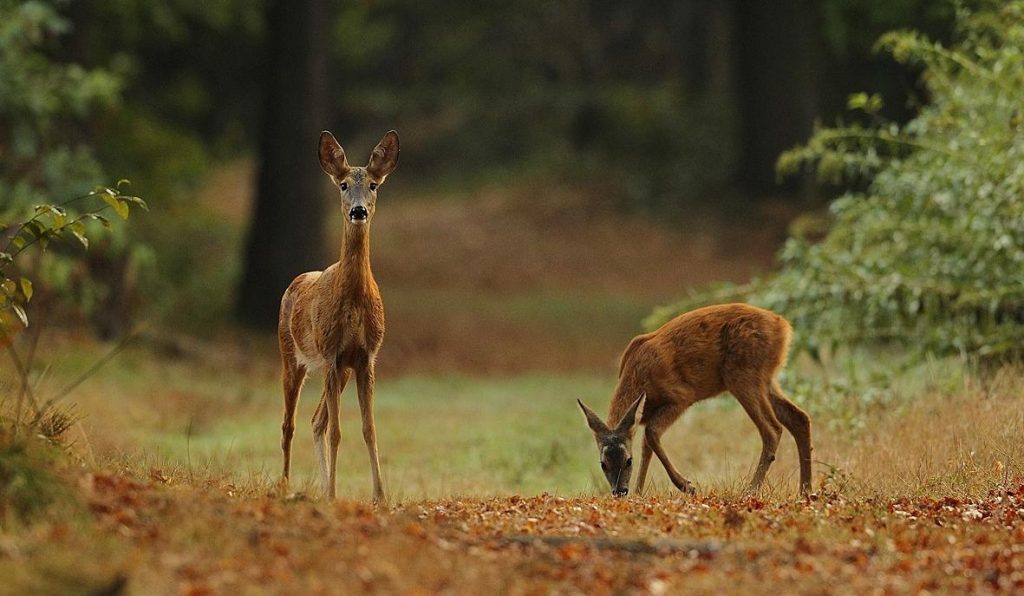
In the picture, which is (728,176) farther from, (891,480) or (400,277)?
(891,480)

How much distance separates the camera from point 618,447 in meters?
9.48

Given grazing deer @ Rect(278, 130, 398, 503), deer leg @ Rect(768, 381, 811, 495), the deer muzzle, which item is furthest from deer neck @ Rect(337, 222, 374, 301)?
deer leg @ Rect(768, 381, 811, 495)

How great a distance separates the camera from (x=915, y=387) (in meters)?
12.5

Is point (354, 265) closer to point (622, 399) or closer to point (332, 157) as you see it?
point (332, 157)

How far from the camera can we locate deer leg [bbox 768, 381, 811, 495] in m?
9.90

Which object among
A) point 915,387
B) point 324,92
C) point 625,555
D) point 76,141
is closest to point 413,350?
point 324,92

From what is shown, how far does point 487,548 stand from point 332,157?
9.32 ft

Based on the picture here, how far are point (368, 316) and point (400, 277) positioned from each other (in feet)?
77.4

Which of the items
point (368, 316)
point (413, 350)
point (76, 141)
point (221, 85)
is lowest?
point (413, 350)

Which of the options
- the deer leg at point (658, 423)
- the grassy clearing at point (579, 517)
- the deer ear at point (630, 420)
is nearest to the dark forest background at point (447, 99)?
the grassy clearing at point (579, 517)

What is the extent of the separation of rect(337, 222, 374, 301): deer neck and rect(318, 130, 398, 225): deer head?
81mm

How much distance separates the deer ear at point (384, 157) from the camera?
873 centimetres

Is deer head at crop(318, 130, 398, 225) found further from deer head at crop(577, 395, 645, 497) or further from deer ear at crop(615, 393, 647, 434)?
deer ear at crop(615, 393, 647, 434)

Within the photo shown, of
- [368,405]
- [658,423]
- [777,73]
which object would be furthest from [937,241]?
[777,73]
